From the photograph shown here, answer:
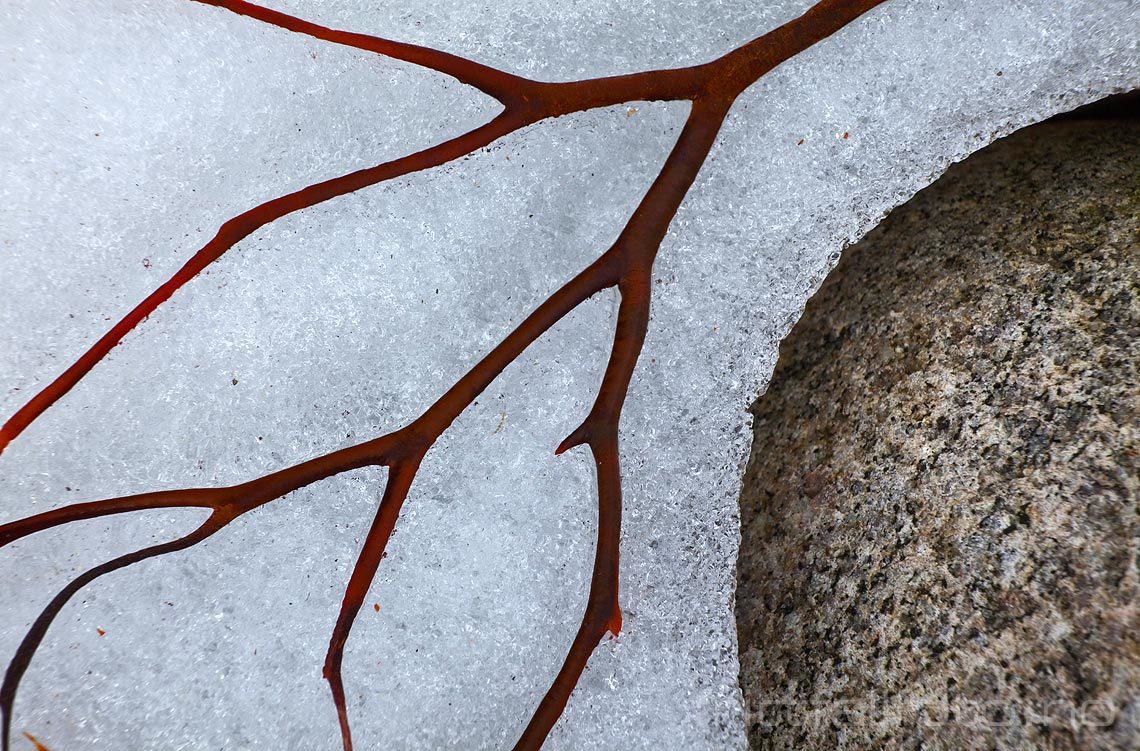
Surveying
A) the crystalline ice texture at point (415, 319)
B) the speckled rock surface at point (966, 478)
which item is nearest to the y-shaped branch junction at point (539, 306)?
the crystalline ice texture at point (415, 319)

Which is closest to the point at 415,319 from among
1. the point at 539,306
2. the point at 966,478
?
the point at 539,306

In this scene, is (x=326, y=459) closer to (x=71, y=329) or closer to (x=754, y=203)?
(x=71, y=329)

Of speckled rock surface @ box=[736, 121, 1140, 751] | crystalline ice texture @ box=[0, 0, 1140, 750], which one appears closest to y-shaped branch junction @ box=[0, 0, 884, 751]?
crystalline ice texture @ box=[0, 0, 1140, 750]

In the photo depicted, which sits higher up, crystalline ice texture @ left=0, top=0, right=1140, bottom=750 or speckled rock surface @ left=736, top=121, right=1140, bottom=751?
crystalline ice texture @ left=0, top=0, right=1140, bottom=750

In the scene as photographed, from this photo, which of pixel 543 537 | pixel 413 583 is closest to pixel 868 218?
pixel 543 537

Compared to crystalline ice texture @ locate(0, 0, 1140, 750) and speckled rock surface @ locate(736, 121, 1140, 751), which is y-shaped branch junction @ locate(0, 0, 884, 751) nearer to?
crystalline ice texture @ locate(0, 0, 1140, 750)

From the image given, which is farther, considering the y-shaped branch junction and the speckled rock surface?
the y-shaped branch junction
